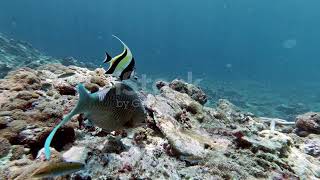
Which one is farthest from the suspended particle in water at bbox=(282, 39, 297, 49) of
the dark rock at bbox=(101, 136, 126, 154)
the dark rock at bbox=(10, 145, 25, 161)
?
the dark rock at bbox=(10, 145, 25, 161)

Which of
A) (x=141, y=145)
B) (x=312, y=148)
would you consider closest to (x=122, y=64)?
(x=141, y=145)

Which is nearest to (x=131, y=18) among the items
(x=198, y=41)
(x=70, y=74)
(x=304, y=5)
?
(x=198, y=41)

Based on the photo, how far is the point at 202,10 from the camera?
5856 inches

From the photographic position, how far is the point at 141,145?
3123 millimetres

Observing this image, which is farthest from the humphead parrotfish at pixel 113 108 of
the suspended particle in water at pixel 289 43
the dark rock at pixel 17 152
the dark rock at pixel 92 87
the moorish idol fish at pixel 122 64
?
the suspended particle in water at pixel 289 43

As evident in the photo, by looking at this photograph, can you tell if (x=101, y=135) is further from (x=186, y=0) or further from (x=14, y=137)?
(x=186, y=0)

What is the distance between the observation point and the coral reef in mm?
2635

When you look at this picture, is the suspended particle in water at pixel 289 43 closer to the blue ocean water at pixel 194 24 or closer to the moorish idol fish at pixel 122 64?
the blue ocean water at pixel 194 24

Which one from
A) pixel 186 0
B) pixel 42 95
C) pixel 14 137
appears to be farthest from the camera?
pixel 186 0

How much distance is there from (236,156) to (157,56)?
87886 mm

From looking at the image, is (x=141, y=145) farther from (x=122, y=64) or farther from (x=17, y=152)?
(x=17, y=152)

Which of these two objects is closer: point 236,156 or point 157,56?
point 236,156

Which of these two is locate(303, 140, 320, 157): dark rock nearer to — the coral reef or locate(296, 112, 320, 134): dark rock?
locate(296, 112, 320, 134): dark rock

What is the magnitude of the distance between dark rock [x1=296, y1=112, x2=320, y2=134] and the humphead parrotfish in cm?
574
